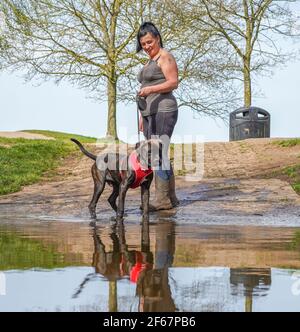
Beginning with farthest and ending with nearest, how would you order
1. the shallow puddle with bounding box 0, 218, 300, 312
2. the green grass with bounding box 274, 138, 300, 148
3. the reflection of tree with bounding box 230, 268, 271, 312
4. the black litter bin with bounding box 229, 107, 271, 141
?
the black litter bin with bounding box 229, 107, 271, 141, the green grass with bounding box 274, 138, 300, 148, the reflection of tree with bounding box 230, 268, 271, 312, the shallow puddle with bounding box 0, 218, 300, 312

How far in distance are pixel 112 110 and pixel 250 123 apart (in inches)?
202

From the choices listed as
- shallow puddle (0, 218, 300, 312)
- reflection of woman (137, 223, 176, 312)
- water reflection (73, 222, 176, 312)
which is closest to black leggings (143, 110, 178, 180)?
shallow puddle (0, 218, 300, 312)

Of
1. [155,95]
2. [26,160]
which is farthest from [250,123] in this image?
[155,95]

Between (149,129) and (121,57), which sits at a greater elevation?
(121,57)

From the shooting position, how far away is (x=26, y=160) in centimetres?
1861

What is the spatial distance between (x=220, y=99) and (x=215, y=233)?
21.7 metres

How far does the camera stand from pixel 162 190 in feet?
35.1

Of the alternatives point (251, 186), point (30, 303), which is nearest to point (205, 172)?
point (251, 186)

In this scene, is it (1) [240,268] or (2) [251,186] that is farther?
(2) [251,186]

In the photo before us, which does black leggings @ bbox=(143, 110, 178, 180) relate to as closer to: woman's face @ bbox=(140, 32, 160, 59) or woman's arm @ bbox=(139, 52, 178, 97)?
woman's arm @ bbox=(139, 52, 178, 97)

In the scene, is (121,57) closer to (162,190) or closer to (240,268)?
(162,190)

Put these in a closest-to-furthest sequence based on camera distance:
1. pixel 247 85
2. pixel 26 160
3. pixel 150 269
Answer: pixel 150 269
pixel 26 160
pixel 247 85

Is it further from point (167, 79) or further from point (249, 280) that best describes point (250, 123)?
point (249, 280)

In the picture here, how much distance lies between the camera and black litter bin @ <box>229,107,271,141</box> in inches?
1003
